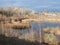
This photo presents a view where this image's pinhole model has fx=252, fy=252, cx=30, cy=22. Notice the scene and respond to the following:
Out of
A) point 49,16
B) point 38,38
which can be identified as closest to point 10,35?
point 38,38

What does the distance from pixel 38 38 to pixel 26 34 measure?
3.69ft

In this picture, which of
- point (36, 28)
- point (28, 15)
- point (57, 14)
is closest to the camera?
point (36, 28)

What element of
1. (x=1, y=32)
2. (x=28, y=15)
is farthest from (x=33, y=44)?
(x=28, y=15)

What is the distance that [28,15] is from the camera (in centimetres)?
2700

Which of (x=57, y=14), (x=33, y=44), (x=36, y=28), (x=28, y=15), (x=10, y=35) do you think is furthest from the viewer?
(x=28, y=15)

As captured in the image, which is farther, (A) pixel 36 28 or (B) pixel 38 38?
(A) pixel 36 28

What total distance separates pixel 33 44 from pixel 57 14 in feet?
33.7

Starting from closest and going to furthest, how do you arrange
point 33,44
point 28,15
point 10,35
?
point 33,44, point 10,35, point 28,15

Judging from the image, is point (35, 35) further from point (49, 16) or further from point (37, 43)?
point (49, 16)

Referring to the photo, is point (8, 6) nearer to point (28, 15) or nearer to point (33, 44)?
point (28, 15)

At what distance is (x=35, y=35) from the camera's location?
16.6 metres

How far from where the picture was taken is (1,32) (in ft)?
54.5

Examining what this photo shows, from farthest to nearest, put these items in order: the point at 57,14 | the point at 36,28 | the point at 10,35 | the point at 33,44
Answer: the point at 57,14 → the point at 36,28 → the point at 10,35 → the point at 33,44

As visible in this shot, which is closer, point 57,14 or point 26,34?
point 26,34
